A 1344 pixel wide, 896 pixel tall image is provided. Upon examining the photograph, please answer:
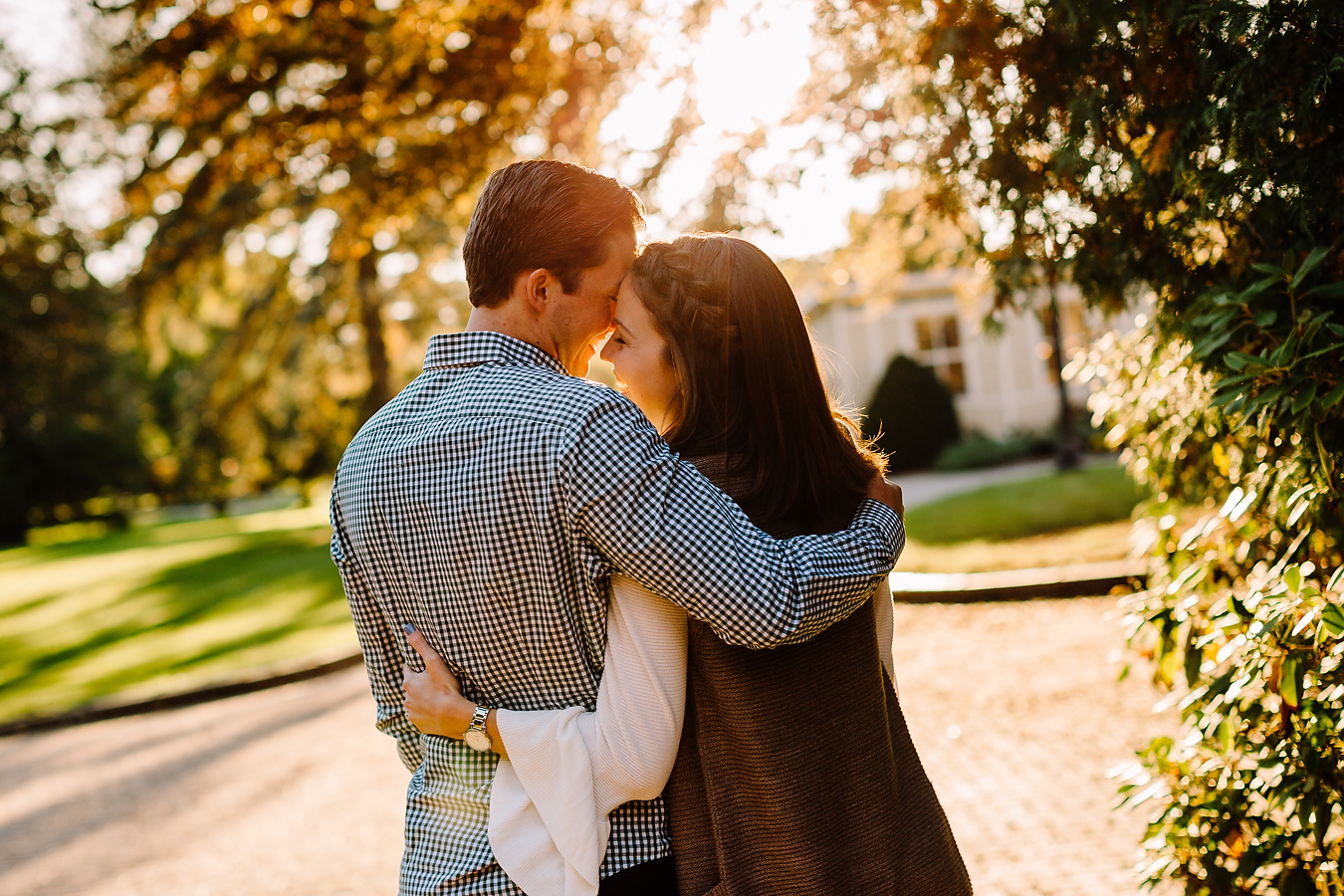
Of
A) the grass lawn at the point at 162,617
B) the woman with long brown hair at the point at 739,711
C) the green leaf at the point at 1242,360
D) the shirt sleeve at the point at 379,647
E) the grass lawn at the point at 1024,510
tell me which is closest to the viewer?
the woman with long brown hair at the point at 739,711

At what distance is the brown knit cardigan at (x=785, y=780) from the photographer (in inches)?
64.7

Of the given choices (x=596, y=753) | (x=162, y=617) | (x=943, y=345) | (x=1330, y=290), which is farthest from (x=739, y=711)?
(x=943, y=345)

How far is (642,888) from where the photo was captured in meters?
1.68

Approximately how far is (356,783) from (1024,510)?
10143mm

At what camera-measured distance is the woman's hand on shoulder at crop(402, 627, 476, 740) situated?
1.73 meters

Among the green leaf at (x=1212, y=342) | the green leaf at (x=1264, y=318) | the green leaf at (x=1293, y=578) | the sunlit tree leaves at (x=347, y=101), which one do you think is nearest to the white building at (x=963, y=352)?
the sunlit tree leaves at (x=347, y=101)

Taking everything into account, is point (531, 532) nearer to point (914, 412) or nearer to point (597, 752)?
point (597, 752)

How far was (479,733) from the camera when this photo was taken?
5.65 ft

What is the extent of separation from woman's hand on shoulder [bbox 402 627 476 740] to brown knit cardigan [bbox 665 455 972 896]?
0.38 metres

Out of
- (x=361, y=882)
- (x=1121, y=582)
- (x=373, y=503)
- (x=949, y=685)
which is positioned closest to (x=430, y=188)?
(x=361, y=882)

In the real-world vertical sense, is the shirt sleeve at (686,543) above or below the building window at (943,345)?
above

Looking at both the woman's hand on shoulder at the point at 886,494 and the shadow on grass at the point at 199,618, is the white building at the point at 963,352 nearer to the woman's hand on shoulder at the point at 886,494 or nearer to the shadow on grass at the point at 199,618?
the shadow on grass at the point at 199,618

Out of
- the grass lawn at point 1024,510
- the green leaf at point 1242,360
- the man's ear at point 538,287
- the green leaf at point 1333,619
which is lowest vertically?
the grass lawn at point 1024,510

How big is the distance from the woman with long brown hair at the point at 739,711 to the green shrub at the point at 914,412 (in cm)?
2128
